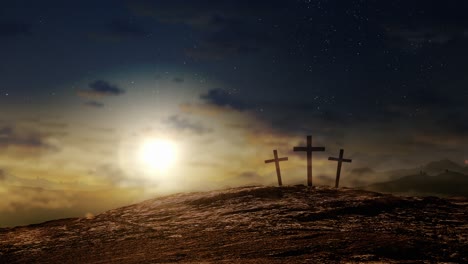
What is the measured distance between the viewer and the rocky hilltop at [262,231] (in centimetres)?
1409

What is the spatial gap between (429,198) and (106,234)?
53.3 feet

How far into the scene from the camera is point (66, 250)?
Result: 17.9 meters

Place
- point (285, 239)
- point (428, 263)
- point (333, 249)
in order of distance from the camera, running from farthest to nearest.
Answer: point (285, 239)
point (333, 249)
point (428, 263)

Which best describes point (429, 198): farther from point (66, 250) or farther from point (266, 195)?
point (66, 250)

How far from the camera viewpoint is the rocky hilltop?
14086 millimetres

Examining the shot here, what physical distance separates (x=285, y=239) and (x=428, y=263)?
492cm

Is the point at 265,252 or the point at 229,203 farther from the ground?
the point at 229,203

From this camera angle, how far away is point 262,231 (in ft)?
57.2

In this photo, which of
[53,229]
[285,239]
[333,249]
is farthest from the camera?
[53,229]

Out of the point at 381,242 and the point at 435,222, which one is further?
the point at 435,222

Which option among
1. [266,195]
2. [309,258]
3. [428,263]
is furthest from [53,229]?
[428,263]

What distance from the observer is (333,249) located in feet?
46.2

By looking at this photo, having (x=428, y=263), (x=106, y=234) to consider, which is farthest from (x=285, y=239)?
(x=106, y=234)

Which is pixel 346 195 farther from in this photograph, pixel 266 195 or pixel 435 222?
pixel 435 222
